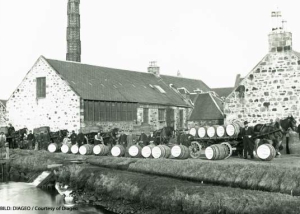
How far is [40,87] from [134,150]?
1840 centimetres

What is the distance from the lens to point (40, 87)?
127 feet

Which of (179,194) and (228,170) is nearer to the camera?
(179,194)

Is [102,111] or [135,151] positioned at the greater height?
[102,111]

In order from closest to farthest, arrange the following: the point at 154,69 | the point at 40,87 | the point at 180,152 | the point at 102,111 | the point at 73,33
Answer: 1. the point at 180,152
2. the point at 102,111
3. the point at 40,87
4. the point at 154,69
5. the point at 73,33

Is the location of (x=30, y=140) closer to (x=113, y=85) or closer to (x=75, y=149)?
(x=75, y=149)

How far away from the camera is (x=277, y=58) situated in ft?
87.6

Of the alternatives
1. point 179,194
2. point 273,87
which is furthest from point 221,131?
point 179,194

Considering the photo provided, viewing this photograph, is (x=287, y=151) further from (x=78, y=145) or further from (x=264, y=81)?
(x=78, y=145)

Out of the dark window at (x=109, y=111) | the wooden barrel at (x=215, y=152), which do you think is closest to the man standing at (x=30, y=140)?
the dark window at (x=109, y=111)

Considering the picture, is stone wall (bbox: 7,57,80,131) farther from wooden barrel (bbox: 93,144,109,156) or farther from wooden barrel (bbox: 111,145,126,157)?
wooden barrel (bbox: 111,145,126,157)

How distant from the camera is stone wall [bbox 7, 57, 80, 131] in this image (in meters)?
35.8

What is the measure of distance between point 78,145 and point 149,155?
27.1 feet

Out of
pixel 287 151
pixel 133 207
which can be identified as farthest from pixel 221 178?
pixel 287 151

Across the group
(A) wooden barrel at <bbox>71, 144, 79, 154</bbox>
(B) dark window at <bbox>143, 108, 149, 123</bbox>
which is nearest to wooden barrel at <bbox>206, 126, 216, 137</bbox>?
(A) wooden barrel at <bbox>71, 144, 79, 154</bbox>
